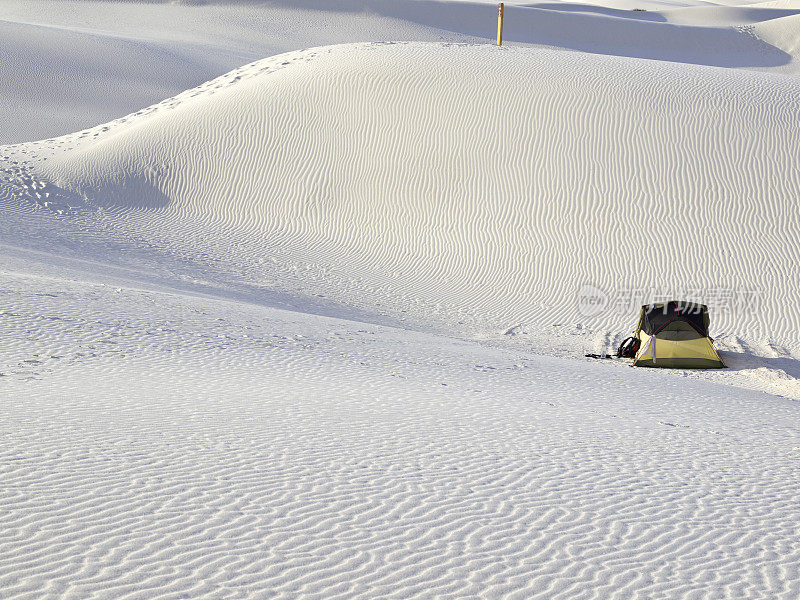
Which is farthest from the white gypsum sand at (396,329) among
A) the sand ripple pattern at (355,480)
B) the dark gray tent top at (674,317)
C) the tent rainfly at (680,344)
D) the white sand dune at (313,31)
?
the white sand dune at (313,31)

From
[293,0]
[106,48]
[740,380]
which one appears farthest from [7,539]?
[293,0]

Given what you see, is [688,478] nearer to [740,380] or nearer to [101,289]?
[740,380]

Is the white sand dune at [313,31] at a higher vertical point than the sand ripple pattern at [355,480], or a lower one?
higher

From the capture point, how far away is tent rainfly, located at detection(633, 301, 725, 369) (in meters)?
11.5

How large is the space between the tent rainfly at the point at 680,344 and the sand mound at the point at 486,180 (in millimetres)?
2056

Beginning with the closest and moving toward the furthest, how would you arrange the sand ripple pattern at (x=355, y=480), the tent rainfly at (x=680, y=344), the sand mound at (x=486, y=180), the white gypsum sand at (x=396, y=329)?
1. the sand ripple pattern at (x=355, y=480)
2. the white gypsum sand at (x=396, y=329)
3. the tent rainfly at (x=680, y=344)
4. the sand mound at (x=486, y=180)

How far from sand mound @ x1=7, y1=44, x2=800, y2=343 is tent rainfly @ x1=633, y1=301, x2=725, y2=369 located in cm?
206

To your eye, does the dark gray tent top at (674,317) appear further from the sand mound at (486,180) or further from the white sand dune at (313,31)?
the white sand dune at (313,31)

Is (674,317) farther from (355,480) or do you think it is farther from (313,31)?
(313,31)

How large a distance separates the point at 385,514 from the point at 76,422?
7.37 feet

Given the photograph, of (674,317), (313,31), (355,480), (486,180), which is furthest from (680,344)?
(313,31)

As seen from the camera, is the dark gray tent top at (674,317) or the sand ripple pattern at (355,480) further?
the dark gray tent top at (674,317)

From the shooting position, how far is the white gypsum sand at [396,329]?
12.3 ft

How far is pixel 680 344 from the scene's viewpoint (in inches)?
452
